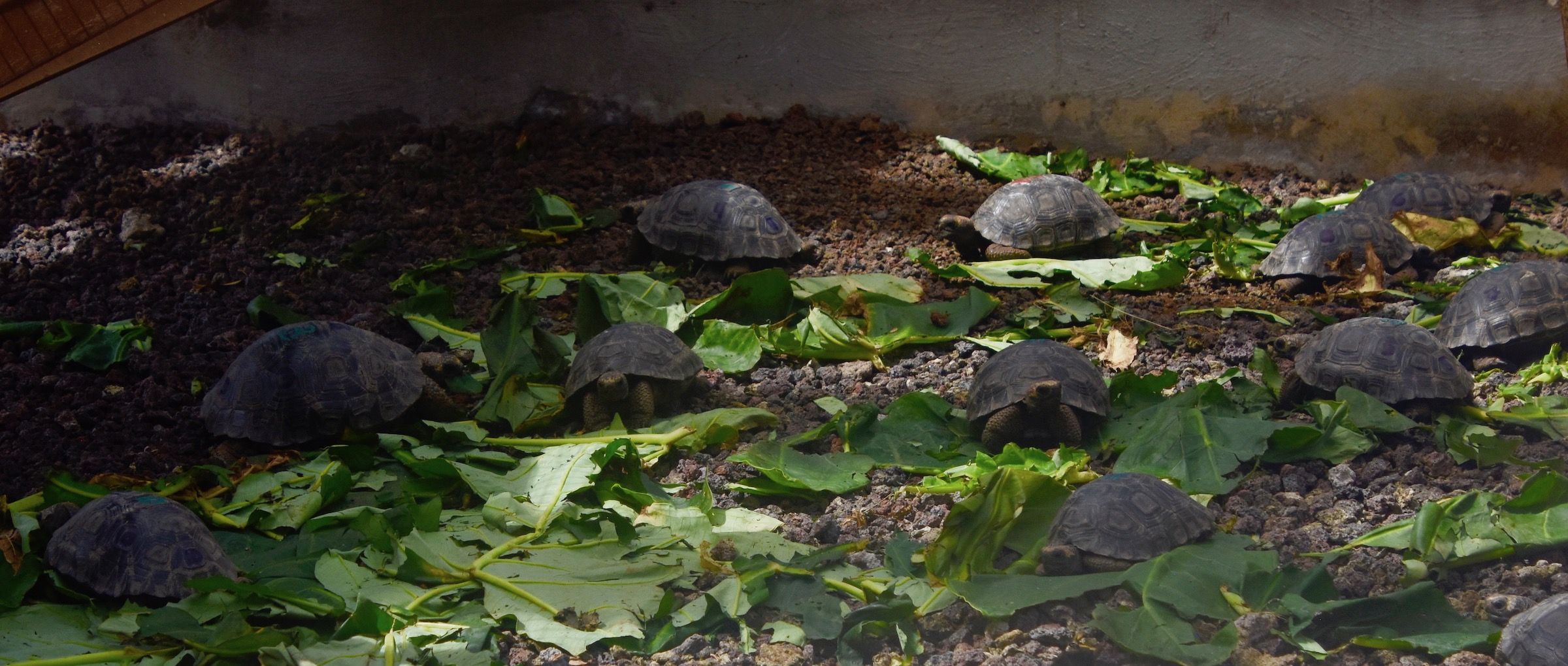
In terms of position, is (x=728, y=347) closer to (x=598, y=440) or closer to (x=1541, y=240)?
(x=598, y=440)

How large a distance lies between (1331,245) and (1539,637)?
3202 mm

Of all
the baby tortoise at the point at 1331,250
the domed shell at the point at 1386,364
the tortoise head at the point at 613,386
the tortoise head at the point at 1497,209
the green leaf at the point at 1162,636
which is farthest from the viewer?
the tortoise head at the point at 1497,209

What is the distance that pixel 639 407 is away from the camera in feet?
13.6

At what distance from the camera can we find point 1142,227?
6113 mm

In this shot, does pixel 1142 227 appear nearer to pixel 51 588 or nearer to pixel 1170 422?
pixel 1170 422

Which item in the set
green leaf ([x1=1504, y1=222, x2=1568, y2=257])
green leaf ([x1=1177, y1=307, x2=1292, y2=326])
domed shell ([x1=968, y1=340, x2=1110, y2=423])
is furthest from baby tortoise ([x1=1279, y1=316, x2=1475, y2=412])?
green leaf ([x1=1504, y1=222, x2=1568, y2=257])

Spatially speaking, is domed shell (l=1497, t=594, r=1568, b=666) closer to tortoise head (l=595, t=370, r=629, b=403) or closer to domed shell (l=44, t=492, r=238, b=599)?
tortoise head (l=595, t=370, r=629, b=403)

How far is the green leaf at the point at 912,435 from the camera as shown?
370cm

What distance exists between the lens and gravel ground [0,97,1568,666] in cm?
316

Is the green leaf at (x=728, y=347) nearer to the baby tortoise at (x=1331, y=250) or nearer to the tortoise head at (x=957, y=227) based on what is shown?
the tortoise head at (x=957, y=227)

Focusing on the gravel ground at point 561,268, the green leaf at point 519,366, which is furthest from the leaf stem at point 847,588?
the green leaf at point 519,366

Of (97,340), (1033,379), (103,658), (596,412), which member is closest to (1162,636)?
(1033,379)

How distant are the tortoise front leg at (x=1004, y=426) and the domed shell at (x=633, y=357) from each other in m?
1.21

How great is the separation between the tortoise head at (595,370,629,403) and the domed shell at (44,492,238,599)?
1358mm
